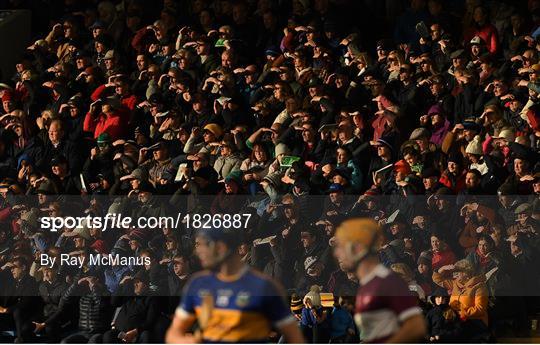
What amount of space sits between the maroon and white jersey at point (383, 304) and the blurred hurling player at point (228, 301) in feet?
1.43

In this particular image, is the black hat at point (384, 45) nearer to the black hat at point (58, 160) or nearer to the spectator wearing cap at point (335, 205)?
the spectator wearing cap at point (335, 205)

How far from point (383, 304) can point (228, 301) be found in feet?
2.74

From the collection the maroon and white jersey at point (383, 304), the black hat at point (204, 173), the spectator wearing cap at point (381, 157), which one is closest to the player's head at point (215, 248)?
the maroon and white jersey at point (383, 304)

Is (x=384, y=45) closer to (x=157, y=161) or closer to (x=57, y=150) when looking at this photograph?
(x=157, y=161)

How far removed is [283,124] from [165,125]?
1.58 m

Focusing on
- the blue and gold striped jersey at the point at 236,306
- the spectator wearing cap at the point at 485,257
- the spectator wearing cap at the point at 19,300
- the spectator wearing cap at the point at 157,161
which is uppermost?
the blue and gold striped jersey at the point at 236,306

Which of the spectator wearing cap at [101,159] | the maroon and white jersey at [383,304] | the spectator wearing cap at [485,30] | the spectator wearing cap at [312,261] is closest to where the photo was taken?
the maroon and white jersey at [383,304]

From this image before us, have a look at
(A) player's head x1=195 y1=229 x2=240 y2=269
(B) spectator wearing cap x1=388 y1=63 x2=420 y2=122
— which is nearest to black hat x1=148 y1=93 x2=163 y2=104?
(B) spectator wearing cap x1=388 y1=63 x2=420 y2=122

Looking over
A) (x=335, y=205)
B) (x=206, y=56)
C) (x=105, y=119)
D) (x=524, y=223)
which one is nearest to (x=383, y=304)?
(x=524, y=223)

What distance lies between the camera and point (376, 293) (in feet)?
25.9

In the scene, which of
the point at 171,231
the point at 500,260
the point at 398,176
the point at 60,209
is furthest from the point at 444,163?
the point at 60,209

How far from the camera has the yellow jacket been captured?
1421 centimetres

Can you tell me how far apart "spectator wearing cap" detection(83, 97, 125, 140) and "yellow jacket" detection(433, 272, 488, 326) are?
18.5 feet

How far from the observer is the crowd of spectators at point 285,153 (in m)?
14.8
